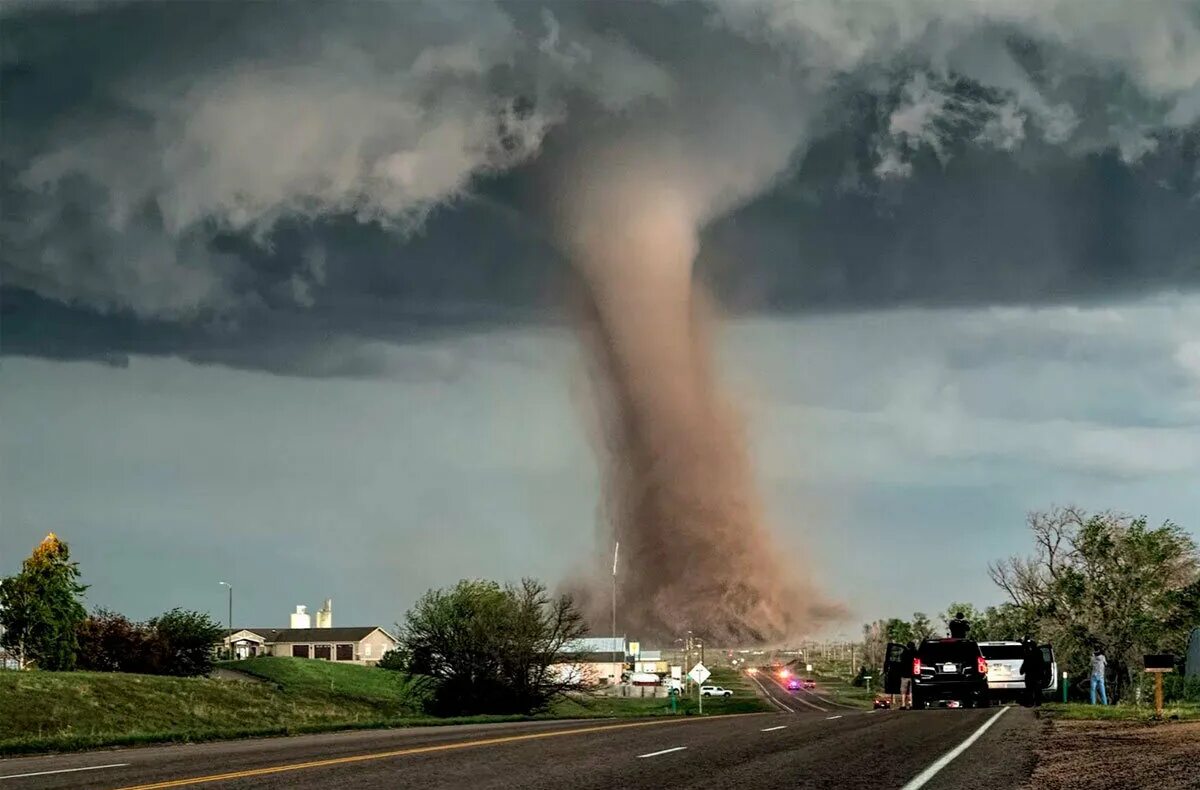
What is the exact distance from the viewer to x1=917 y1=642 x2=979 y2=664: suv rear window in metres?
42.3

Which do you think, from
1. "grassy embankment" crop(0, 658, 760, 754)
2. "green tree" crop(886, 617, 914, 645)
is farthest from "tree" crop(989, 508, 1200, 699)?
"green tree" crop(886, 617, 914, 645)

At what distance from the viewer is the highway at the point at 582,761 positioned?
608 inches

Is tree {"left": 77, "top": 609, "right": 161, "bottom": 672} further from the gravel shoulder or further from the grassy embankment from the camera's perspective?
the gravel shoulder

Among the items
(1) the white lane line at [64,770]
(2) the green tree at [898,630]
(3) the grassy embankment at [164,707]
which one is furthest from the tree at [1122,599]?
(2) the green tree at [898,630]

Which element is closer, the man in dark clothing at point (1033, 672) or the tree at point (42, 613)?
the man in dark clothing at point (1033, 672)

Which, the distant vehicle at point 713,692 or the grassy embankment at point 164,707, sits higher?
the grassy embankment at point 164,707

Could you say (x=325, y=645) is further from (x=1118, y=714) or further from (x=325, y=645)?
(x=1118, y=714)

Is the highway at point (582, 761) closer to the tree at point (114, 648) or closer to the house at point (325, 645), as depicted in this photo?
the tree at point (114, 648)

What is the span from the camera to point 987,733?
2511cm

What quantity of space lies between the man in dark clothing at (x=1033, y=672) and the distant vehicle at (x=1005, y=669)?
8.7 inches

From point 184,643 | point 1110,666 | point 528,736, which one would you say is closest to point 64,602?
point 184,643

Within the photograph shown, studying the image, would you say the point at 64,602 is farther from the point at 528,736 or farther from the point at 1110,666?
the point at 528,736

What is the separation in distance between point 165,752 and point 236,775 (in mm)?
6849

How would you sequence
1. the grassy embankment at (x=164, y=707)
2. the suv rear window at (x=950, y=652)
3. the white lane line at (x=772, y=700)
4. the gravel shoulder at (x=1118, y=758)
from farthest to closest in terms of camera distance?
the white lane line at (x=772, y=700), the grassy embankment at (x=164, y=707), the suv rear window at (x=950, y=652), the gravel shoulder at (x=1118, y=758)
